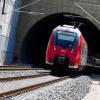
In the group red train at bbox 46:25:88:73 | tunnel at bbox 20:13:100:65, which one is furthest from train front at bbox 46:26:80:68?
tunnel at bbox 20:13:100:65

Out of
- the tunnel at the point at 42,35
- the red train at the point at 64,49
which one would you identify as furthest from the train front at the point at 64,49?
the tunnel at the point at 42,35

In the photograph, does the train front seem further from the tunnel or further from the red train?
the tunnel

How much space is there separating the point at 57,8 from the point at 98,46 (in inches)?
636

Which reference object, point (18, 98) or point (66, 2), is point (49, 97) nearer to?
point (18, 98)

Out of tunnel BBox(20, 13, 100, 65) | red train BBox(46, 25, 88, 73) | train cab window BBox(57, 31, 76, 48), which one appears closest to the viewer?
red train BBox(46, 25, 88, 73)

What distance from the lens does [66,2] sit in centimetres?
3606

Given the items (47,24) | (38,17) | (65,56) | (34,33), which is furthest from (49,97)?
(47,24)

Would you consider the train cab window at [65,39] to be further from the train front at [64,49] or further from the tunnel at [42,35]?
the tunnel at [42,35]

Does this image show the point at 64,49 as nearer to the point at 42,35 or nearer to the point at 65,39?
the point at 65,39

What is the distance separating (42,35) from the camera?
43500 mm

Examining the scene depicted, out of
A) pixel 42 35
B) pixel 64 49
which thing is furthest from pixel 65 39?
pixel 42 35

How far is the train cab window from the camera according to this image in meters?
24.3

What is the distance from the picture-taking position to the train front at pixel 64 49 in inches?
947

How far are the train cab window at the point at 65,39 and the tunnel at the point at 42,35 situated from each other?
1118 cm
